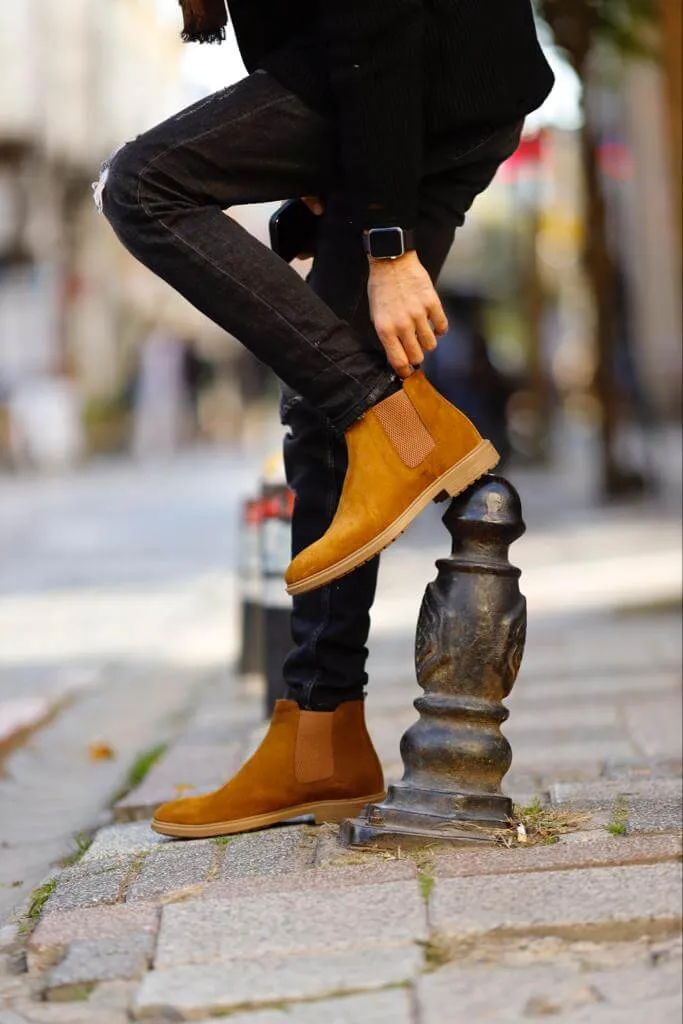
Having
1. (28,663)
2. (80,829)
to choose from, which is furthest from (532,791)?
(28,663)

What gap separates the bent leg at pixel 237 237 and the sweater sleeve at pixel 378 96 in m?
0.12

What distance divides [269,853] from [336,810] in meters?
0.23

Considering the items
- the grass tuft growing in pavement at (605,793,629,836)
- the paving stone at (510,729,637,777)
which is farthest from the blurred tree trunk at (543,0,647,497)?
the grass tuft growing in pavement at (605,793,629,836)

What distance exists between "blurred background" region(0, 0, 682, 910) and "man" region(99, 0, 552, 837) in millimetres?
405

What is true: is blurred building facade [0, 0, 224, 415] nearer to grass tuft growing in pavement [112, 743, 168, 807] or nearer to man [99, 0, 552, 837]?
grass tuft growing in pavement [112, 743, 168, 807]

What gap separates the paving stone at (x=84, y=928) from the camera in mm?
2418

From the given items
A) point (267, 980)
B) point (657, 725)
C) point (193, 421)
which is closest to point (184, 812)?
point (267, 980)

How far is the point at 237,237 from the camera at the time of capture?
2680mm

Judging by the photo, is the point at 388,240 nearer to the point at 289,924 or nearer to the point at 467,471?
the point at 467,471

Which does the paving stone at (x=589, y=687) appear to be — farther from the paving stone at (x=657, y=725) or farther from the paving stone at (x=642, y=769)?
the paving stone at (x=642, y=769)

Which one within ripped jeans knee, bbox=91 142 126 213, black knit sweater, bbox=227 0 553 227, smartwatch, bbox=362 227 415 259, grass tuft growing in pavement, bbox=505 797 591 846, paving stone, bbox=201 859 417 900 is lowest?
paving stone, bbox=201 859 417 900

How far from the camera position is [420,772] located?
106 inches

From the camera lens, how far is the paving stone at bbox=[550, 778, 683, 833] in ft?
9.05

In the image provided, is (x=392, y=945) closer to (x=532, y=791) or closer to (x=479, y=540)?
(x=479, y=540)
